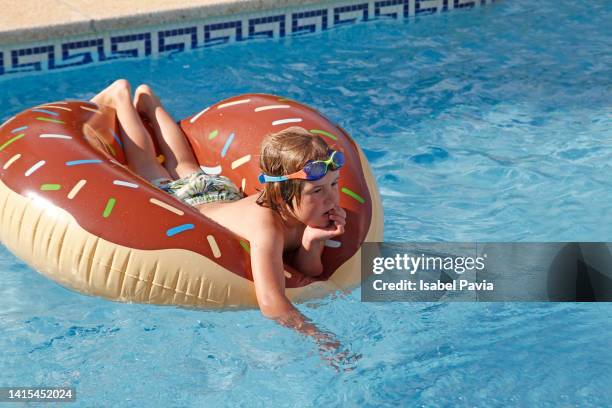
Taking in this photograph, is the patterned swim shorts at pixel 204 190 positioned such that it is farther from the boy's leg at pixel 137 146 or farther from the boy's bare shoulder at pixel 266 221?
the boy's bare shoulder at pixel 266 221

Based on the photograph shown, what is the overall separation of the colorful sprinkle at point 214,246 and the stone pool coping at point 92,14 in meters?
2.86

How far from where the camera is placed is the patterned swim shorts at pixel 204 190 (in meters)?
3.95

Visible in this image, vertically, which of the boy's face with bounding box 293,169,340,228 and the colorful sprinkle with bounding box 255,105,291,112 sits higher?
the colorful sprinkle with bounding box 255,105,291,112

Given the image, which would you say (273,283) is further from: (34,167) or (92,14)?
(92,14)

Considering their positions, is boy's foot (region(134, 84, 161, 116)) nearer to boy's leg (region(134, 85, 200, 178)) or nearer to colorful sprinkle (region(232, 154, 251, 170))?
boy's leg (region(134, 85, 200, 178))

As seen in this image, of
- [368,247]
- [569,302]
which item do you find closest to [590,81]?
[569,302]

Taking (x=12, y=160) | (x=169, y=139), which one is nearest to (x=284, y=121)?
(x=169, y=139)

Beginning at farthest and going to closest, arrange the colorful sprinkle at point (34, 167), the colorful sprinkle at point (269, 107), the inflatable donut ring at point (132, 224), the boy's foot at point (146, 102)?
the boy's foot at point (146, 102) < the colorful sprinkle at point (269, 107) < the colorful sprinkle at point (34, 167) < the inflatable donut ring at point (132, 224)

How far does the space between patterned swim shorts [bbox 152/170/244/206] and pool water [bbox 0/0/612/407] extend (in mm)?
498

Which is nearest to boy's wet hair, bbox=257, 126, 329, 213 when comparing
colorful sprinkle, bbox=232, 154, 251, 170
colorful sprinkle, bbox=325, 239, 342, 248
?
colorful sprinkle, bbox=325, 239, 342, 248

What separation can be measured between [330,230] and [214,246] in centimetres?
41

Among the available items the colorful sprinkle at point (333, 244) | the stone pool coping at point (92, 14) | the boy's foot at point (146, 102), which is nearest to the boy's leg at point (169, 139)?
the boy's foot at point (146, 102)

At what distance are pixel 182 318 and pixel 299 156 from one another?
77 cm

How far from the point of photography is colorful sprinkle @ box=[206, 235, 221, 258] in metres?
3.52
